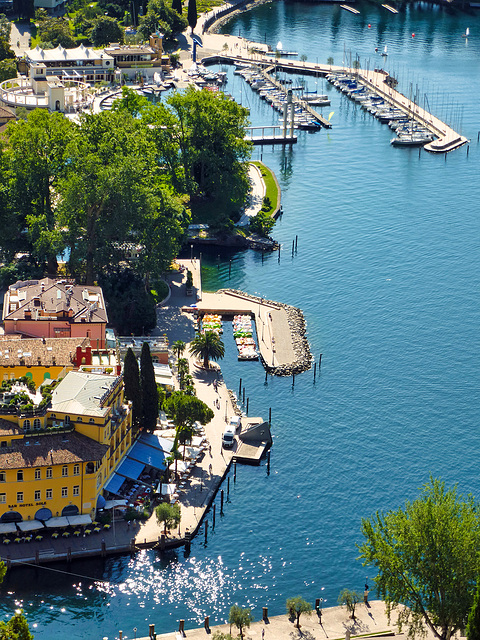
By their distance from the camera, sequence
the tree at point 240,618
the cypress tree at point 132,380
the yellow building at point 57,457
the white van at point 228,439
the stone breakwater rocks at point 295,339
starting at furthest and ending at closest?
the stone breakwater rocks at point 295,339 → the white van at point 228,439 → the cypress tree at point 132,380 → the yellow building at point 57,457 → the tree at point 240,618

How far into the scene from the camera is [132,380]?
127 metres

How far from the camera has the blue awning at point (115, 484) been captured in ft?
391

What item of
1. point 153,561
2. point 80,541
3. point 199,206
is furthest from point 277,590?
point 199,206

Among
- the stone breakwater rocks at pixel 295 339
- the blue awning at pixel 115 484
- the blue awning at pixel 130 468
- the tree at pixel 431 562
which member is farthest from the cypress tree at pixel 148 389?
the tree at pixel 431 562

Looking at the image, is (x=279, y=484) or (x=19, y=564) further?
(x=279, y=484)

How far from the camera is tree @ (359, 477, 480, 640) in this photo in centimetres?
9706

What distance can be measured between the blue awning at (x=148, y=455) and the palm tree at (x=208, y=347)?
22.1 metres

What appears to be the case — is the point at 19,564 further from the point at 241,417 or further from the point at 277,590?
the point at 241,417

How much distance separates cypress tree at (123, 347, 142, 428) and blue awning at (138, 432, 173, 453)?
296 cm

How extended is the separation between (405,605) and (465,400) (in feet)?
158

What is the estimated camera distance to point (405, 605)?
101m

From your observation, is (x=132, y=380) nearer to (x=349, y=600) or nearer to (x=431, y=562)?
(x=349, y=600)

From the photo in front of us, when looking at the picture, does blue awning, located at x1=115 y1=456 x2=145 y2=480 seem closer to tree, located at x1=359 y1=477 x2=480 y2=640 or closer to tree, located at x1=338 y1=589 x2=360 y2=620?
tree, located at x1=338 y1=589 x2=360 y2=620

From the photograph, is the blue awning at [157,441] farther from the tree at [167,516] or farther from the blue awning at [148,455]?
the tree at [167,516]
